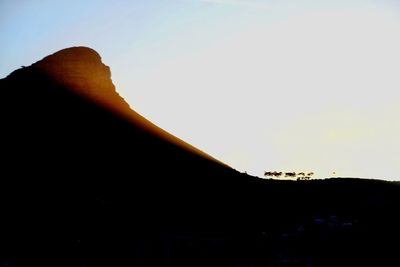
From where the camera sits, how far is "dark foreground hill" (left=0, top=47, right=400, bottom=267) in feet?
136

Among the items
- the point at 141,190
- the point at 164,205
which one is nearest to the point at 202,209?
the point at 164,205

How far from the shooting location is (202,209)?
67375mm

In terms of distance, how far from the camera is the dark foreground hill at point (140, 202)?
41.6m

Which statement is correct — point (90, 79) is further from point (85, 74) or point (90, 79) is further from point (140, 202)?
point (140, 202)

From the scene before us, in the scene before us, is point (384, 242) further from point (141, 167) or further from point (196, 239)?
point (141, 167)

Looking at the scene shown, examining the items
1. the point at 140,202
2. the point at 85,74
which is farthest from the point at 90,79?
the point at 140,202

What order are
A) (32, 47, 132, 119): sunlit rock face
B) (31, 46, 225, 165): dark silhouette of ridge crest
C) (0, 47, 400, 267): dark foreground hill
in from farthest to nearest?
(32, 47, 132, 119): sunlit rock face < (31, 46, 225, 165): dark silhouette of ridge crest < (0, 47, 400, 267): dark foreground hill

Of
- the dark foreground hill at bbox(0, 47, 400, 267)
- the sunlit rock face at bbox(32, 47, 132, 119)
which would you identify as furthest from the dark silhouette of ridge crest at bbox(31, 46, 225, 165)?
the dark foreground hill at bbox(0, 47, 400, 267)

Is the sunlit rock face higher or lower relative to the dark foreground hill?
higher

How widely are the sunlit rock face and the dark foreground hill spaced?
3.12 metres

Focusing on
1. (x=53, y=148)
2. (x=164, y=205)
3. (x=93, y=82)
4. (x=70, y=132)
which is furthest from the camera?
(x=93, y=82)

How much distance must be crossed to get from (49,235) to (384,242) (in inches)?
1467

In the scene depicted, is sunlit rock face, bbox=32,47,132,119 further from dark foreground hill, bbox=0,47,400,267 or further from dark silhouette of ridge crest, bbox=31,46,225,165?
dark foreground hill, bbox=0,47,400,267

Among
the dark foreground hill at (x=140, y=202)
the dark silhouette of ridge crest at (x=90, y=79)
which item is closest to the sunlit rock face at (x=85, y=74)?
the dark silhouette of ridge crest at (x=90, y=79)
